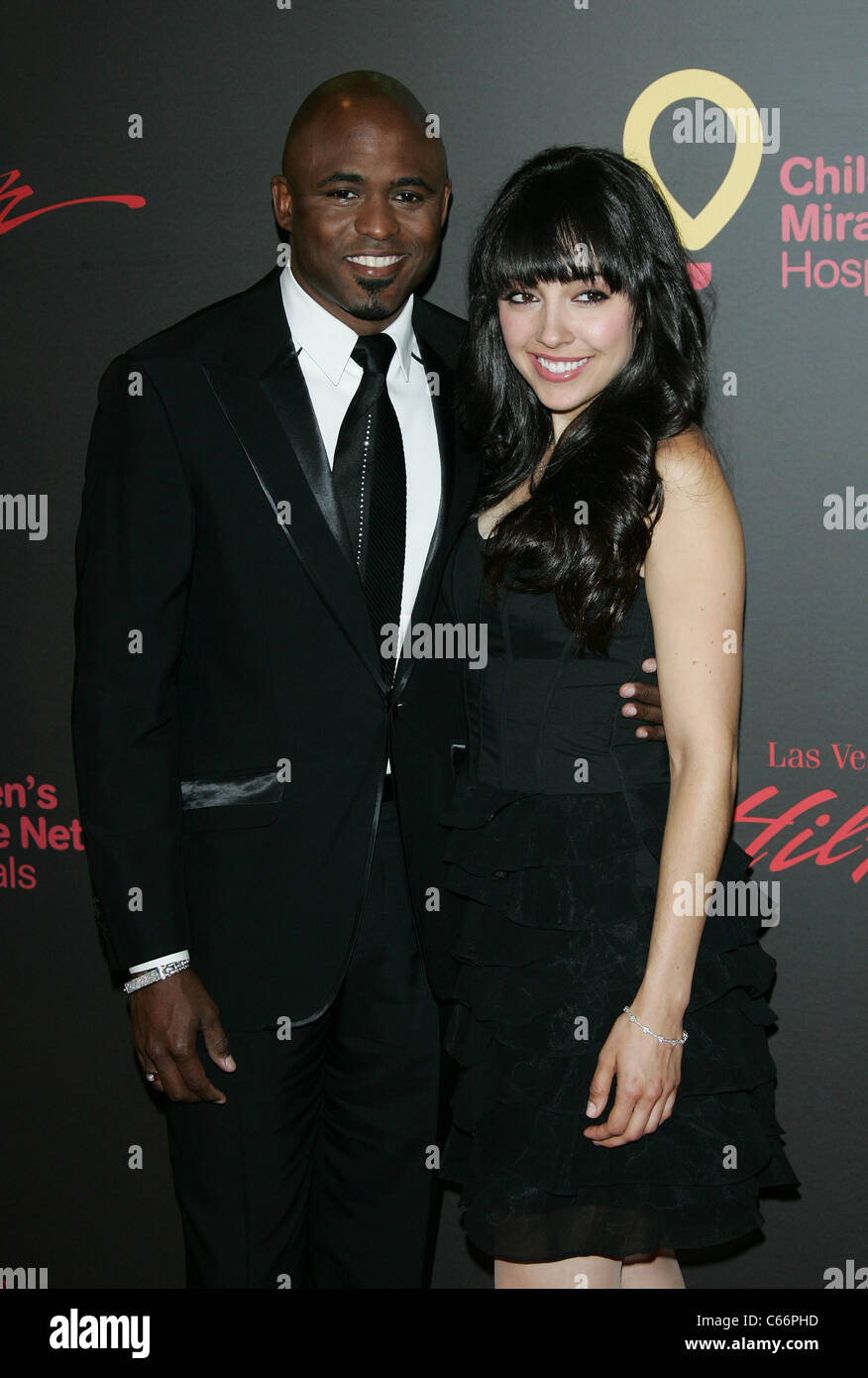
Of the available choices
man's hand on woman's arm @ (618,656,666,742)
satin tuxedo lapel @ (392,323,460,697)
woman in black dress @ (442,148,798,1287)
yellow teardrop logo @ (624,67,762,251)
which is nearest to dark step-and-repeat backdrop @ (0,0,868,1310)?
yellow teardrop logo @ (624,67,762,251)

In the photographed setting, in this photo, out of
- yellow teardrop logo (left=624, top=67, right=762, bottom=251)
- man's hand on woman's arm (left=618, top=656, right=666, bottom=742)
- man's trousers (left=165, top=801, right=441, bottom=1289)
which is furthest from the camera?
yellow teardrop logo (left=624, top=67, right=762, bottom=251)

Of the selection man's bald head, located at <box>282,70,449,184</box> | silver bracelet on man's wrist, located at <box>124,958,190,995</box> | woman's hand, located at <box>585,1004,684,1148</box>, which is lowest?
woman's hand, located at <box>585,1004,684,1148</box>

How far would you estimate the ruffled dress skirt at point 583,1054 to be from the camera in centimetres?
169

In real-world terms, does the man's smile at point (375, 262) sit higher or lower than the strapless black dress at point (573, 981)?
higher

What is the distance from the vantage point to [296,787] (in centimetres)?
194

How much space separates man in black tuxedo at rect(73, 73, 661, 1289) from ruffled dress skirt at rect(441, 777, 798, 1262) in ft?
0.69

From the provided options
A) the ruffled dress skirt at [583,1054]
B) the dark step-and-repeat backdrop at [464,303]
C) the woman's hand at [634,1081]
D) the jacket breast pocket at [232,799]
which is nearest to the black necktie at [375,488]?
the jacket breast pocket at [232,799]

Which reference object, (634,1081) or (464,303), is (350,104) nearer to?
(464,303)

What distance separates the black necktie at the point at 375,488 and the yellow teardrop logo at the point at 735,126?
0.71 meters

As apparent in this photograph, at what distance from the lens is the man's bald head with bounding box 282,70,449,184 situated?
1.95 meters

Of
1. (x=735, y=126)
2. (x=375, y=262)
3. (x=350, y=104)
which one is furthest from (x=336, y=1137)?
(x=735, y=126)

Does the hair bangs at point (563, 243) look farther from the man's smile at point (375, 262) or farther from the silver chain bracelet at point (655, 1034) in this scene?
the silver chain bracelet at point (655, 1034)

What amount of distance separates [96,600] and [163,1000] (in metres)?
0.60

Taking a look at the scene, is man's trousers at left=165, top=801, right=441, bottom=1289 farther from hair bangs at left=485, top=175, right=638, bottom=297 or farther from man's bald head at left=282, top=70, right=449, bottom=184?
man's bald head at left=282, top=70, right=449, bottom=184
